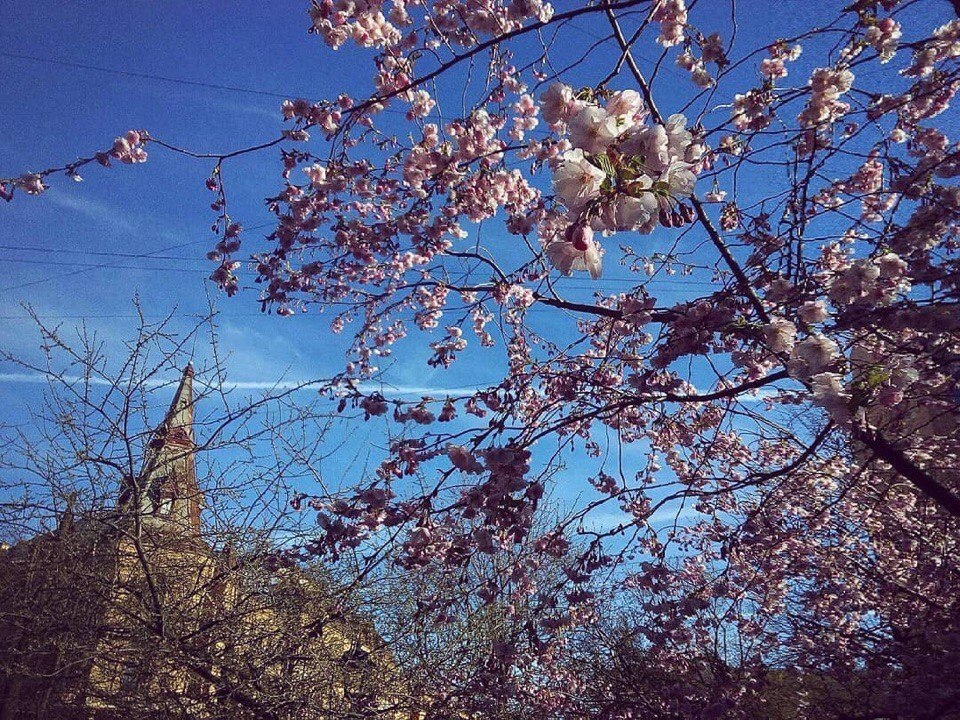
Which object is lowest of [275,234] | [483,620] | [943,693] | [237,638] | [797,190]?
[943,693]

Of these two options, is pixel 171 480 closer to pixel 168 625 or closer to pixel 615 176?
pixel 168 625

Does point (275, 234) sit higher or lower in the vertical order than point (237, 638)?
higher

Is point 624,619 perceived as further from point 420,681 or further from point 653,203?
point 653,203

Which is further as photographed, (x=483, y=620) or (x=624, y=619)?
(x=624, y=619)

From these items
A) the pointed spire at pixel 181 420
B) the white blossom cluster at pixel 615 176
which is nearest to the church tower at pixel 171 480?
the pointed spire at pixel 181 420

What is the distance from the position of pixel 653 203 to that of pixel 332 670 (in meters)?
6.20

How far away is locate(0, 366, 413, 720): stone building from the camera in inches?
228

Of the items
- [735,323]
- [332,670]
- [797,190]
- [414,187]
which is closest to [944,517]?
[797,190]

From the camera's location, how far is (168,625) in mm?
5711

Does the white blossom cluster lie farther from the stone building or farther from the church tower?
the church tower

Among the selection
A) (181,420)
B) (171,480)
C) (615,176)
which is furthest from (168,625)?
(615,176)

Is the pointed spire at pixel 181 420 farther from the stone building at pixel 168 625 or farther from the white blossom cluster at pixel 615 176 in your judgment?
the white blossom cluster at pixel 615 176

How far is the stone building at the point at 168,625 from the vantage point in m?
5.79

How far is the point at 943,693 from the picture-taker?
3.72 meters
